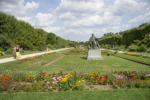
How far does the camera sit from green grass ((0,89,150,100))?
11.2ft

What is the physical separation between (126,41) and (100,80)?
1290 inches

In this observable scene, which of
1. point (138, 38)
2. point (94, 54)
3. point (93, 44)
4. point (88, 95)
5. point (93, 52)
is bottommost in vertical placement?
point (88, 95)

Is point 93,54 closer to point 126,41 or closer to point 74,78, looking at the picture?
point 74,78

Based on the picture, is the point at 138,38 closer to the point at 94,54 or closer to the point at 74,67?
the point at 94,54

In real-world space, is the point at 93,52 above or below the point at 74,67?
above

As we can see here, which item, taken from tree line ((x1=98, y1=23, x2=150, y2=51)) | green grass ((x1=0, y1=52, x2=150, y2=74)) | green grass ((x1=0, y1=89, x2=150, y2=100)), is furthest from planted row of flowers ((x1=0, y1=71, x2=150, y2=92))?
tree line ((x1=98, y1=23, x2=150, y2=51))

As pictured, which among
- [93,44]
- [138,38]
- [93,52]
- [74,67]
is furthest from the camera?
[138,38]

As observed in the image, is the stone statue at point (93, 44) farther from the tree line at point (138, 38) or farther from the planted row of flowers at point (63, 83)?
the tree line at point (138, 38)

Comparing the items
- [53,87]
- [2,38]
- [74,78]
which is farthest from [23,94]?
[2,38]

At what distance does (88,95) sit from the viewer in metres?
3.58

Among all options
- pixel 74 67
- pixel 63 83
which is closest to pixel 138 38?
pixel 74 67

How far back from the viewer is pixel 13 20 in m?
24.7

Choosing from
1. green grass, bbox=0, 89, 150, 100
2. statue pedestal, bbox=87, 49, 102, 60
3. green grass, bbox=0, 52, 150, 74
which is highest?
statue pedestal, bbox=87, 49, 102, 60

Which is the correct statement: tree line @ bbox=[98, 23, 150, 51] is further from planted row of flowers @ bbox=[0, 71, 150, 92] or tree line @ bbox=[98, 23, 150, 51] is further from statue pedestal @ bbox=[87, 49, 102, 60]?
planted row of flowers @ bbox=[0, 71, 150, 92]
